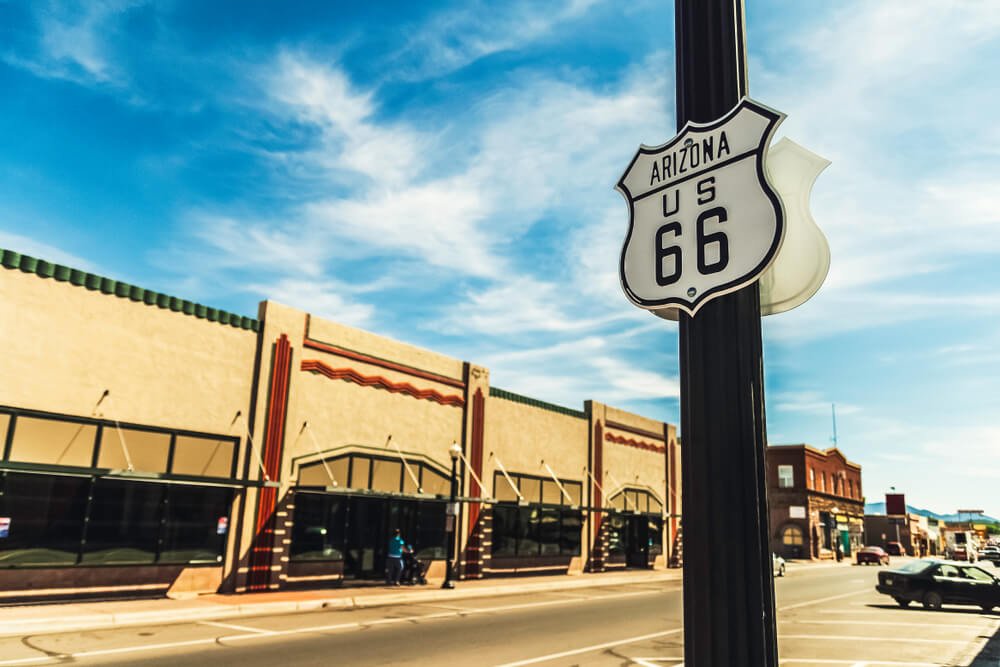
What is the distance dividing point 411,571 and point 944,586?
17.4 metres

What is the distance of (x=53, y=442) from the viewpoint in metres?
17.2

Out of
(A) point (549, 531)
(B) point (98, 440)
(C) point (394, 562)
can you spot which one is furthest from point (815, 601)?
(B) point (98, 440)

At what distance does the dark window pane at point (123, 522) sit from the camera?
17656 mm

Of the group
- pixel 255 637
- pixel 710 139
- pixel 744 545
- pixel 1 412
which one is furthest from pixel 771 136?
pixel 1 412

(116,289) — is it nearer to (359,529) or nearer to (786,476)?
(359,529)

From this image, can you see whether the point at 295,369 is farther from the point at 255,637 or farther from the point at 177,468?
the point at 255,637

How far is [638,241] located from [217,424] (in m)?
19.2

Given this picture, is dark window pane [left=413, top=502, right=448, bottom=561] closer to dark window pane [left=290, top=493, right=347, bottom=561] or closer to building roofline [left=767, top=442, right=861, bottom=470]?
dark window pane [left=290, top=493, right=347, bottom=561]

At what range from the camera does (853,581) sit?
37.9 meters

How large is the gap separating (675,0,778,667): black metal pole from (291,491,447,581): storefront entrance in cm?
2071

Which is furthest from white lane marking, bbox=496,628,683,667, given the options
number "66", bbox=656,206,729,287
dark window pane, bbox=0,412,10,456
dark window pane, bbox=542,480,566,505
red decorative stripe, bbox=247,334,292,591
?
dark window pane, bbox=542,480,566,505

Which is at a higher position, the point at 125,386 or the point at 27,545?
the point at 125,386

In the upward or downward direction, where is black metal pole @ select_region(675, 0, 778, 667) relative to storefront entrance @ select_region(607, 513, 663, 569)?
upward

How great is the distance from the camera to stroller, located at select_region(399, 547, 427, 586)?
24562 millimetres
